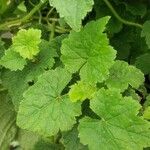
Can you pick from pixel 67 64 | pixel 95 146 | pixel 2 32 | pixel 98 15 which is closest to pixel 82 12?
pixel 67 64

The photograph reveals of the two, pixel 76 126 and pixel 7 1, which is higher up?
pixel 7 1

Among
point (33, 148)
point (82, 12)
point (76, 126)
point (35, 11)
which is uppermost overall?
point (82, 12)

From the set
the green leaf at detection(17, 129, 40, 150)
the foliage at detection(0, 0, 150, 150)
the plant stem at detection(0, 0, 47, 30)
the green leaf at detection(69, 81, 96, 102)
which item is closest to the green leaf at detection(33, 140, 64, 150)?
the foliage at detection(0, 0, 150, 150)

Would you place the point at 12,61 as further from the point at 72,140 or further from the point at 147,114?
the point at 147,114

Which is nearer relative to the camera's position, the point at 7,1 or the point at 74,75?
the point at 74,75

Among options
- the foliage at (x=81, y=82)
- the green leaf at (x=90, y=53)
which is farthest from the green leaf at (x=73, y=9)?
the green leaf at (x=90, y=53)

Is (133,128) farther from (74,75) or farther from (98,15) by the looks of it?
(98,15)

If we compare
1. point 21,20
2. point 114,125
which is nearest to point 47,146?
point 114,125

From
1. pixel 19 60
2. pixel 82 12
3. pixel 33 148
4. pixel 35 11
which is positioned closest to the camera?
pixel 82 12

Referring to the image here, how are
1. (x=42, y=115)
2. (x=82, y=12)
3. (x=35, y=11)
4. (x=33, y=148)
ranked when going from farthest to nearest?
1. (x=35, y=11)
2. (x=33, y=148)
3. (x=42, y=115)
4. (x=82, y=12)
